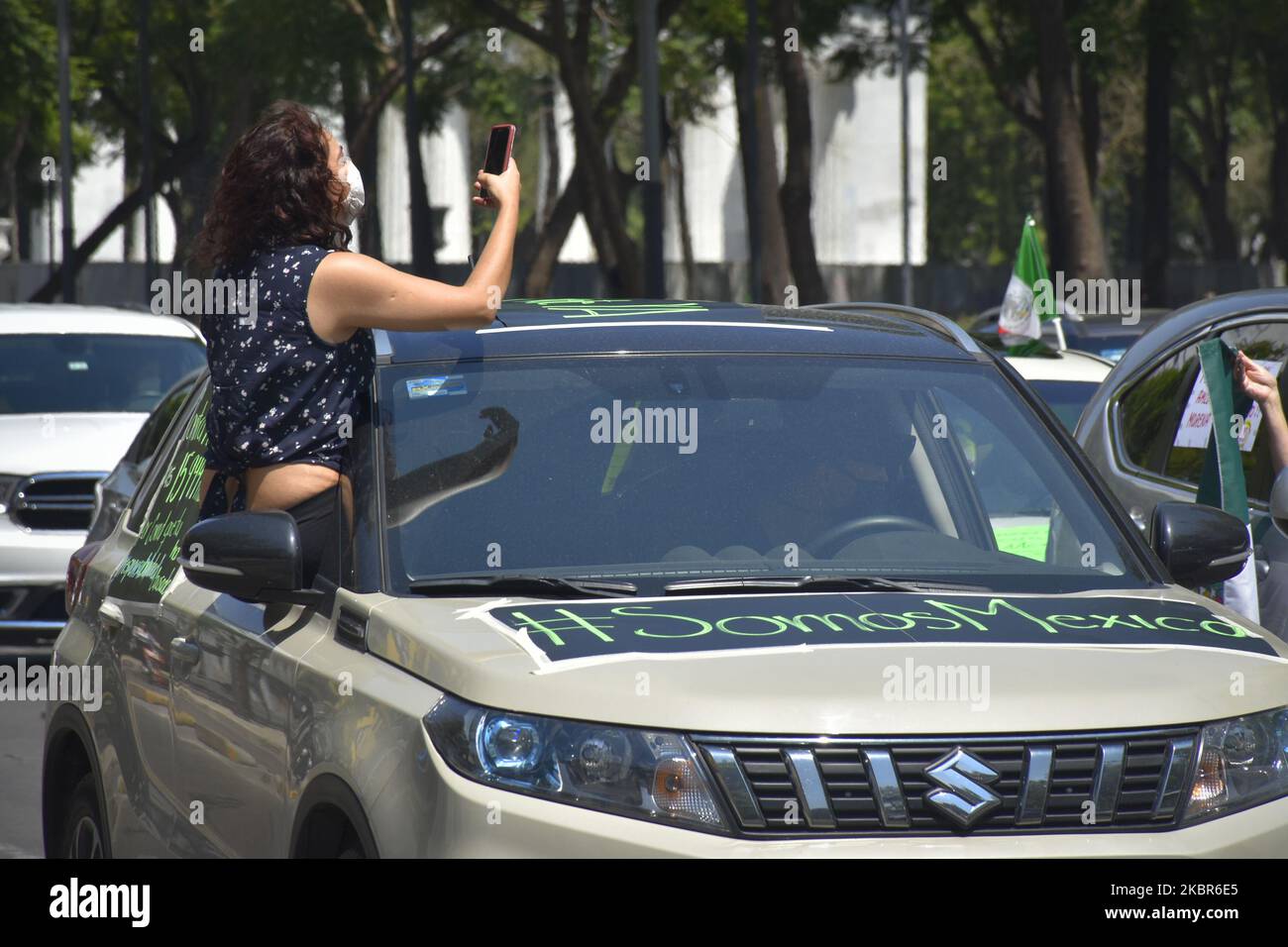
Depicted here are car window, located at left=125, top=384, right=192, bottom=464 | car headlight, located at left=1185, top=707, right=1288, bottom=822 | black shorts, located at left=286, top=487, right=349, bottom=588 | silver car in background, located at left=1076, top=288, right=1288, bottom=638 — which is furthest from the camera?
car window, located at left=125, top=384, right=192, bottom=464

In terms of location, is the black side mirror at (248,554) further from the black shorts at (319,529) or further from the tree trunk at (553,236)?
the tree trunk at (553,236)

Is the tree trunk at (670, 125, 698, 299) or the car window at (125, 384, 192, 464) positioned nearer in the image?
the car window at (125, 384, 192, 464)

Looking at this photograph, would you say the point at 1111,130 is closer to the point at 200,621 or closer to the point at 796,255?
the point at 796,255

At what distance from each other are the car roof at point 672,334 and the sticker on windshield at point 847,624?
84 centimetres

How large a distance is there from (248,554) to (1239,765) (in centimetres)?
177

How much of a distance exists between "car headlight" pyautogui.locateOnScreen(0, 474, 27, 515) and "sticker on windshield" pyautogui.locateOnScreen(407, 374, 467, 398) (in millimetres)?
6473

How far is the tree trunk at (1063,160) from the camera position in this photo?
74.3ft

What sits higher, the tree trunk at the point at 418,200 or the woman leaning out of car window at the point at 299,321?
the tree trunk at the point at 418,200

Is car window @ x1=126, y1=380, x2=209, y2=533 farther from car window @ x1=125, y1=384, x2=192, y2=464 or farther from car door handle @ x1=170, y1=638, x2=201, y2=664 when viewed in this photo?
car window @ x1=125, y1=384, x2=192, y2=464

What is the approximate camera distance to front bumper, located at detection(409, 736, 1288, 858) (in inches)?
127

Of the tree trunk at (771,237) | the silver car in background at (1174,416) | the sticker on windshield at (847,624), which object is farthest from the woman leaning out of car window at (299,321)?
the tree trunk at (771,237)

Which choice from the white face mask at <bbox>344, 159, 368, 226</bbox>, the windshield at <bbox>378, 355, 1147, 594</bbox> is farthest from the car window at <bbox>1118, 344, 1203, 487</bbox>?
the white face mask at <bbox>344, 159, 368, 226</bbox>

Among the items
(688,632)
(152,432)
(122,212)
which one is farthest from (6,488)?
(122,212)

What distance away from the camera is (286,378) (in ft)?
14.2
